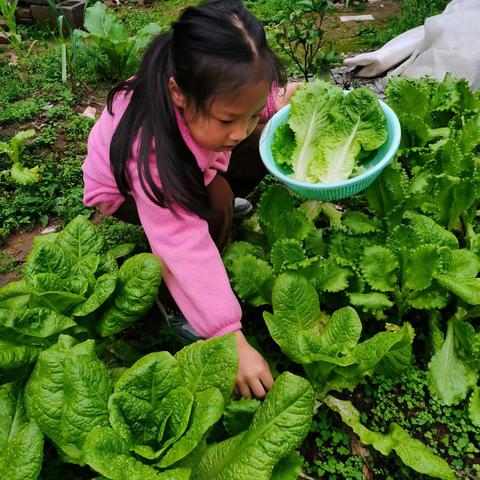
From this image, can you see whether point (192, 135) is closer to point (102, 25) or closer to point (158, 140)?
point (158, 140)

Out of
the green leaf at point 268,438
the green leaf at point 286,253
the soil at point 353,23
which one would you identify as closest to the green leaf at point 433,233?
the green leaf at point 286,253

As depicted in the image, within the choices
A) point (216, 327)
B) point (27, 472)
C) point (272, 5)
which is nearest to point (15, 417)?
point (27, 472)

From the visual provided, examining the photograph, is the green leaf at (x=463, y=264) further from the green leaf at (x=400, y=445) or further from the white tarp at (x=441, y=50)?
the white tarp at (x=441, y=50)

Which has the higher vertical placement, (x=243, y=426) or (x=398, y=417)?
(x=243, y=426)

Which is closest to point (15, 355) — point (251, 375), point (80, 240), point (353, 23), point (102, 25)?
point (80, 240)

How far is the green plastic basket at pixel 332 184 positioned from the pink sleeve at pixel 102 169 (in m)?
0.61

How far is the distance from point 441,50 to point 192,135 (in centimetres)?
235

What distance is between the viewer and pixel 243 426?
5.47ft

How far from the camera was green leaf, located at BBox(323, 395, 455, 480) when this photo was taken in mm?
1666

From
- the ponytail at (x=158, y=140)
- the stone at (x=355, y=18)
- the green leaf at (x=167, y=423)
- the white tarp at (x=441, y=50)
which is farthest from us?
the stone at (x=355, y=18)

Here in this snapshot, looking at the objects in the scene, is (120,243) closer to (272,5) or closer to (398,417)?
(398,417)

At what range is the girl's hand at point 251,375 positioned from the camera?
5.79ft

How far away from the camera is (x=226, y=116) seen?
63.6 inches

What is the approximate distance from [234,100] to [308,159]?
919 mm
